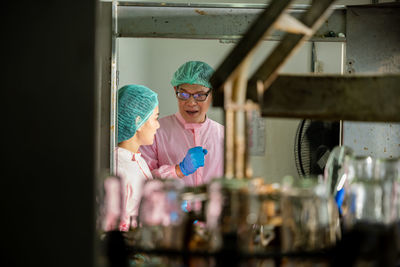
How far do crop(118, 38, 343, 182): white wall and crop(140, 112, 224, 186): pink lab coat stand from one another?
2.8 inches

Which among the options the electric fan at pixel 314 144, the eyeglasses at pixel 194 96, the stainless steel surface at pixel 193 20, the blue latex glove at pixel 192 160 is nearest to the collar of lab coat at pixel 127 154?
the blue latex glove at pixel 192 160

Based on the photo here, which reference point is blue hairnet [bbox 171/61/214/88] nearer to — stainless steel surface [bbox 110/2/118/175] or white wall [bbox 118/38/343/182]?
white wall [bbox 118/38/343/182]

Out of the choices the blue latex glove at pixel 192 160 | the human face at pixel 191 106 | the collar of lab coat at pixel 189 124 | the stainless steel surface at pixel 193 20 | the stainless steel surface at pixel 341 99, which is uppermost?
the stainless steel surface at pixel 193 20

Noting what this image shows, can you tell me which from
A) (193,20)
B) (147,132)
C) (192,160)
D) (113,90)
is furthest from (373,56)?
(113,90)

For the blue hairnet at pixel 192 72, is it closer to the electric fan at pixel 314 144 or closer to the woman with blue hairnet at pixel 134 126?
the woman with blue hairnet at pixel 134 126

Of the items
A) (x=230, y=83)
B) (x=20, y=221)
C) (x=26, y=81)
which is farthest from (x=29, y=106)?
(x=230, y=83)

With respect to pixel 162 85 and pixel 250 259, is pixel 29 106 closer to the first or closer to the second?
pixel 250 259

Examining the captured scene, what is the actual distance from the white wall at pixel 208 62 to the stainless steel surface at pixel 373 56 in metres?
0.11

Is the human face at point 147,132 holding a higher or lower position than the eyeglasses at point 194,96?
lower

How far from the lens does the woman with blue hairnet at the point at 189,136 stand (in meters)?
2.78

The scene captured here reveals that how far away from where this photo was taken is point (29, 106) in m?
0.64

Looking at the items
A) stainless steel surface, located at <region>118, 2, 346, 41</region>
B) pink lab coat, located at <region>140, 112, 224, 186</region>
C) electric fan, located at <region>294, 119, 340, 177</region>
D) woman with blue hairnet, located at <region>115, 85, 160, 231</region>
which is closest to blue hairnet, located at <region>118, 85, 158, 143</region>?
woman with blue hairnet, located at <region>115, 85, 160, 231</region>

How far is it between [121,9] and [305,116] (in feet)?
6.62

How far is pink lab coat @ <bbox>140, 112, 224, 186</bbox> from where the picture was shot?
2803mm
